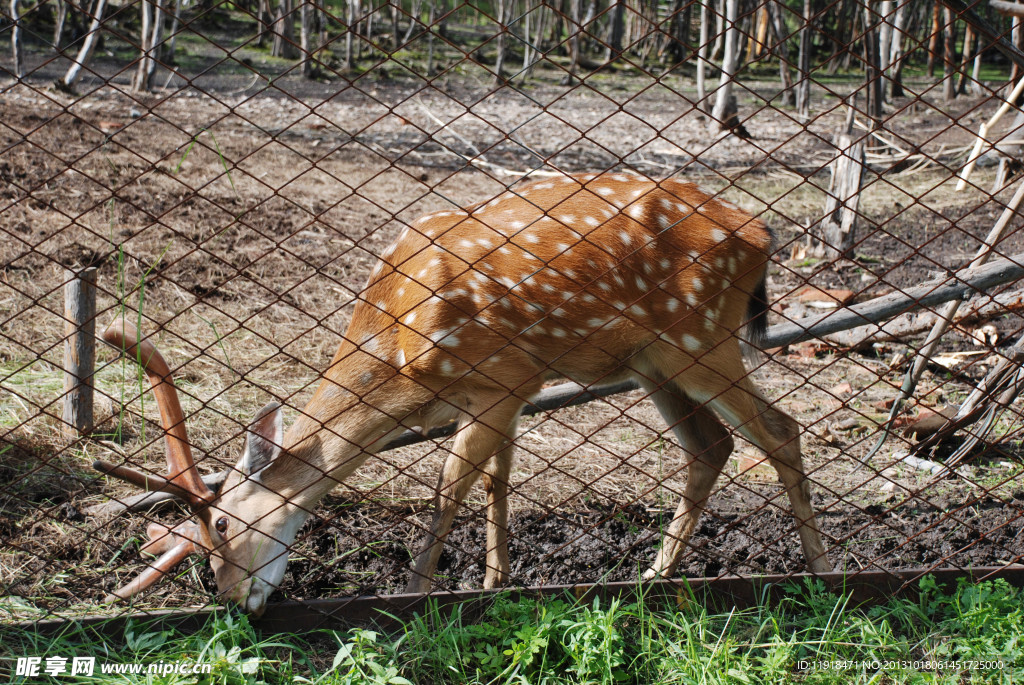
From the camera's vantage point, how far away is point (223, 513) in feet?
9.90

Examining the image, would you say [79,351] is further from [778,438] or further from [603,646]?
[778,438]

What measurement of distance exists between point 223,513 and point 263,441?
0.28m

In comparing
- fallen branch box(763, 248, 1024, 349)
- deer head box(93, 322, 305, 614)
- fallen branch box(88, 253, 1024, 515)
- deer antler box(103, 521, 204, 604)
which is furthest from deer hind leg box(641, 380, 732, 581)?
deer antler box(103, 521, 204, 604)

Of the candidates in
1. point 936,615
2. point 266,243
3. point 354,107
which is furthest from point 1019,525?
point 354,107

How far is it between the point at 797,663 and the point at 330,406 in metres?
1.75

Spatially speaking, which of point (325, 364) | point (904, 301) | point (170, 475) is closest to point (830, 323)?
point (904, 301)

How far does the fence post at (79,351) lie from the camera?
3.75 metres

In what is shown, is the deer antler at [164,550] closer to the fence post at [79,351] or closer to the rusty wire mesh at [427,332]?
the rusty wire mesh at [427,332]

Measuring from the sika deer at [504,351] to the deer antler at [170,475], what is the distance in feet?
0.13

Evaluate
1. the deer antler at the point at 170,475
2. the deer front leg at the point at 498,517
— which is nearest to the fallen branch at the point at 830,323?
the deer front leg at the point at 498,517

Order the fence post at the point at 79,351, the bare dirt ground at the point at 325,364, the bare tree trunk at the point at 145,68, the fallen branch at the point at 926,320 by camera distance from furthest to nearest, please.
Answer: the bare tree trunk at the point at 145,68, the fallen branch at the point at 926,320, the fence post at the point at 79,351, the bare dirt ground at the point at 325,364

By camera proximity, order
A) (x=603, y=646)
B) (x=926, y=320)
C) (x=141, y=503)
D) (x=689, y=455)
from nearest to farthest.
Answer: (x=603, y=646) < (x=141, y=503) < (x=689, y=455) < (x=926, y=320)

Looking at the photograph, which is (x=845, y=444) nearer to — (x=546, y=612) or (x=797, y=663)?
(x=797, y=663)

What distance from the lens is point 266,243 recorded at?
21.5 feet
